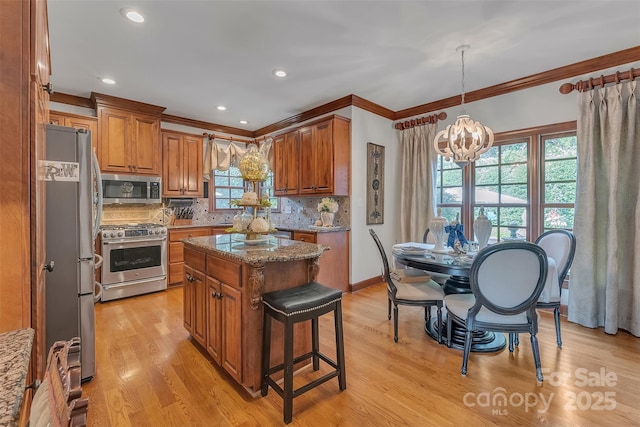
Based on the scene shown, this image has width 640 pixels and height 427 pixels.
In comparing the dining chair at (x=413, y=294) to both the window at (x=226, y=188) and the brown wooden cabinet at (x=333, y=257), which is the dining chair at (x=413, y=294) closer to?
the brown wooden cabinet at (x=333, y=257)

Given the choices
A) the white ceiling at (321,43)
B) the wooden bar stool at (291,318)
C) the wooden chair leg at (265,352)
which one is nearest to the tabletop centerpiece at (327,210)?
the white ceiling at (321,43)

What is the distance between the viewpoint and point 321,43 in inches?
109

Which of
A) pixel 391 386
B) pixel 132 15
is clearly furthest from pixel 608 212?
pixel 132 15

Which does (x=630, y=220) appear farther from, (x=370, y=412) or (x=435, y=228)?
(x=370, y=412)

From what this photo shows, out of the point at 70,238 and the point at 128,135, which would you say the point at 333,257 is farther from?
the point at 128,135

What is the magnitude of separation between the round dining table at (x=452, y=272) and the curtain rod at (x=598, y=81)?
2285 millimetres

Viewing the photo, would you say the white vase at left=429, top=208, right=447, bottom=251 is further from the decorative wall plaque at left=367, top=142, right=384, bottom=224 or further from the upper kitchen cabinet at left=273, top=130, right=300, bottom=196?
the upper kitchen cabinet at left=273, top=130, right=300, bottom=196

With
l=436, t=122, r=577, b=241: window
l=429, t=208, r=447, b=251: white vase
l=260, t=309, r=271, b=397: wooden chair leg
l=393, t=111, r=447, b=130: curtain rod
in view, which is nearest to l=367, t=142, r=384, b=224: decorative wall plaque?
l=393, t=111, r=447, b=130: curtain rod

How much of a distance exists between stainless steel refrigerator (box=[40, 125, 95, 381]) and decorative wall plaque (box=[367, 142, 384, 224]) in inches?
133

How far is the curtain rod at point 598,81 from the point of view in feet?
9.34

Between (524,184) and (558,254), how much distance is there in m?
1.23

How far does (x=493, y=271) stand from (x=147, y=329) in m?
3.24

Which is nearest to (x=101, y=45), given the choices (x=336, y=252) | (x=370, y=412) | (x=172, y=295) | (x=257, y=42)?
(x=257, y=42)

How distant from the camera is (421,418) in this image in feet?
5.83
